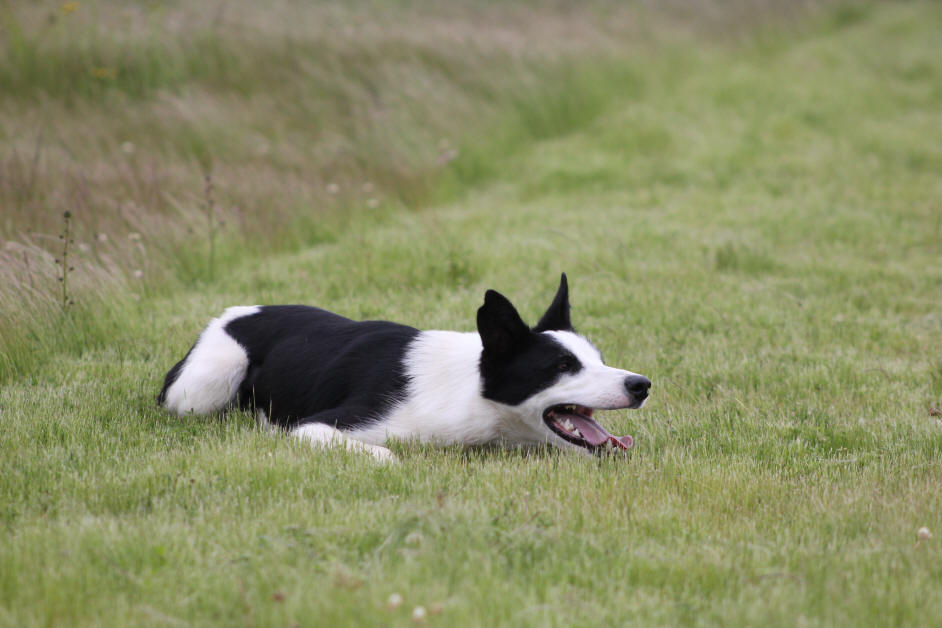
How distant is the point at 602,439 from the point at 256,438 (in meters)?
1.68

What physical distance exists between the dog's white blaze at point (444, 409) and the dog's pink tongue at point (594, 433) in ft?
1.28

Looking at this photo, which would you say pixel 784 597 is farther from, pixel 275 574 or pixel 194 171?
pixel 194 171

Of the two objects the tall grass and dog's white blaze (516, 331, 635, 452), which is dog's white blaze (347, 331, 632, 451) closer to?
dog's white blaze (516, 331, 635, 452)

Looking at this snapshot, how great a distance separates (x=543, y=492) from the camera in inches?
148

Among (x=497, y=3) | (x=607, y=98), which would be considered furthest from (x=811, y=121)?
(x=497, y=3)

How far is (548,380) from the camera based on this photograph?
14.1 feet

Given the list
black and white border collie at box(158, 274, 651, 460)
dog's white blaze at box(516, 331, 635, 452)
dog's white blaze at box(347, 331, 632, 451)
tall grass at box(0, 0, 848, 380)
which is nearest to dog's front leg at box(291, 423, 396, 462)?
black and white border collie at box(158, 274, 651, 460)

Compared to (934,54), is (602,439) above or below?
below

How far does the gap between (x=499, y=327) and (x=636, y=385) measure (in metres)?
0.69

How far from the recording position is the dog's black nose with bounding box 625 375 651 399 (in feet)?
13.5

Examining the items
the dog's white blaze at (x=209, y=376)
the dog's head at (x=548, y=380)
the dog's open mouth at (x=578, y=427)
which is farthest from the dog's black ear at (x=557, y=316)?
the dog's white blaze at (x=209, y=376)

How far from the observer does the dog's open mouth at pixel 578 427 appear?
14.3 feet

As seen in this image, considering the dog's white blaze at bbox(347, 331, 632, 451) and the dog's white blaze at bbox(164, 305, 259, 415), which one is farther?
the dog's white blaze at bbox(164, 305, 259, 415)

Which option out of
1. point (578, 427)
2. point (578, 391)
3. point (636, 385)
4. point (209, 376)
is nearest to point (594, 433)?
point (578, 427)
